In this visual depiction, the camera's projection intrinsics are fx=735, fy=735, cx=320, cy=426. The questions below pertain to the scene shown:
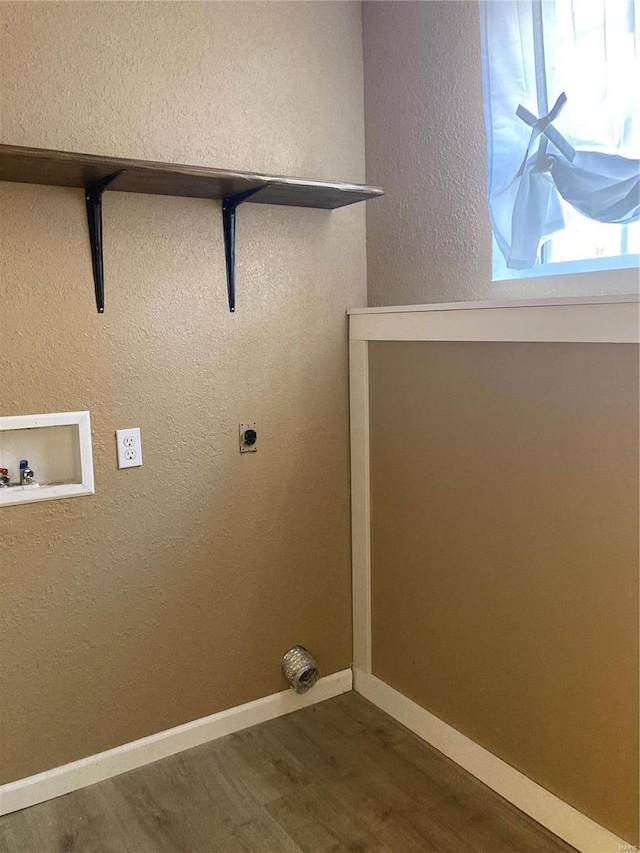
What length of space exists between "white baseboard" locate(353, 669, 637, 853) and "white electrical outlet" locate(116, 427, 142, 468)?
3.64ft

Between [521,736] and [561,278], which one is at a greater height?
[561,278]

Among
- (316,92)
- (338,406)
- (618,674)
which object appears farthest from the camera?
(338,406)

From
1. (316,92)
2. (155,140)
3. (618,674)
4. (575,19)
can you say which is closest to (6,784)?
(618,674)

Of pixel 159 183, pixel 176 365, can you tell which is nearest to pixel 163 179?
pixel 159 183

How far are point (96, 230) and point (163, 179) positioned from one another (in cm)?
22

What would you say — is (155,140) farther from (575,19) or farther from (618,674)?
(618,674)

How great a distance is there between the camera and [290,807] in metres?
1.96

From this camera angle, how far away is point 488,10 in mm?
1922

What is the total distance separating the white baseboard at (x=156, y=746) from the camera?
1.97 m

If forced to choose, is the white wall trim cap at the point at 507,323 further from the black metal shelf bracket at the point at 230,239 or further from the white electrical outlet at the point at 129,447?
the white electrical outlet at the point at 129,447

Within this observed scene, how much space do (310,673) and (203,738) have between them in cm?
38

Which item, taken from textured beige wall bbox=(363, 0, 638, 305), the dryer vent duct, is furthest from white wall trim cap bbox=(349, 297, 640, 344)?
the dryer vent duct

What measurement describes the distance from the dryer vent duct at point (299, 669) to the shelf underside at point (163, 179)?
1.42 meters

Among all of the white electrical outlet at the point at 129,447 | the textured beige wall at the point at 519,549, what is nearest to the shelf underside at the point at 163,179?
the textured beige wall at the point at 519,549
